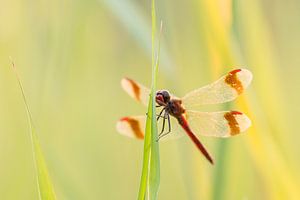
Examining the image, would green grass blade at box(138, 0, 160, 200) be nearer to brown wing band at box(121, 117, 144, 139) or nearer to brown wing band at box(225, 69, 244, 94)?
brown wing band at box(225, 69, 244, 94)

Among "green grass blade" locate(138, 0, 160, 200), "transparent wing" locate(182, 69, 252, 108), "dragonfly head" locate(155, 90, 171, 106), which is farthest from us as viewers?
"dragonfly head" locate(155, 90, 171, 106)

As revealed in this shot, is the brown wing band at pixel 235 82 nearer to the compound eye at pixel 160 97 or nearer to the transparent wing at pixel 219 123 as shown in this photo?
the transparent wing at pixel 219 123

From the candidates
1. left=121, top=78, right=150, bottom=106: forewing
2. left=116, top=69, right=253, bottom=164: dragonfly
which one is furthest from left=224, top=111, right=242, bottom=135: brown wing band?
left=121, top=78, right=150, bottom=106: forewing

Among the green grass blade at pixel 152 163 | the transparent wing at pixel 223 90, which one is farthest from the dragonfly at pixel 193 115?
the green grass blade at pixel 152 163

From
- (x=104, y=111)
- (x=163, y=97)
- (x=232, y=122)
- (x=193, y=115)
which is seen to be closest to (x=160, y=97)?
(x=163, y=97)

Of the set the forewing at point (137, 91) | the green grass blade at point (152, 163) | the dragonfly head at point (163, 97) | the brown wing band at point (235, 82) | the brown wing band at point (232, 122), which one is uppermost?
the forewing at point (137, 91)

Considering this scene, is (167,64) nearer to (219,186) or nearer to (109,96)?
(219,186)

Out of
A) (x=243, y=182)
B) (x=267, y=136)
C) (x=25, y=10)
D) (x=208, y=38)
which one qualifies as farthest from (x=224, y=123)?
(x=25, y=10)

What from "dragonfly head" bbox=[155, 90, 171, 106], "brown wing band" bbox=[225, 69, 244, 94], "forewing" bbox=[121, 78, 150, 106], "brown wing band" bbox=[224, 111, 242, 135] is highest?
"forewing" bbox=[121, 78, 150, 106]
